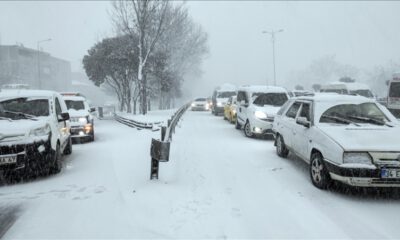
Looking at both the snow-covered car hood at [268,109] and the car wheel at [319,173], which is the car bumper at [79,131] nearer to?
the snow-covered car hood at [268,109]

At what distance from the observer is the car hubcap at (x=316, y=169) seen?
260 inches

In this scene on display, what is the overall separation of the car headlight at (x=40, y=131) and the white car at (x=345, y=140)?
513 cm

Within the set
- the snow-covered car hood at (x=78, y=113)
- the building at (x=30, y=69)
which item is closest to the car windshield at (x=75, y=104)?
the snow-covered car hood at (x=78, y=113)

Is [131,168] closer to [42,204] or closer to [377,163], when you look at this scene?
[42,204]

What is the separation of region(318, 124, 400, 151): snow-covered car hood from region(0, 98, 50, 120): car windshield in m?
5.98

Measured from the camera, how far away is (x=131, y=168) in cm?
838

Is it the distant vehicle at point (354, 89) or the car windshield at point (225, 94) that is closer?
the distant vehicle at point (354, 89)

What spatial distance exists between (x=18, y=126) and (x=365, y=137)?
20.8ft

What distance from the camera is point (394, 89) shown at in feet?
50.7

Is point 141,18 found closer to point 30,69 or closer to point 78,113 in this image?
point 78,113

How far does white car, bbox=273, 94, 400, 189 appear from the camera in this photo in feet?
19.1

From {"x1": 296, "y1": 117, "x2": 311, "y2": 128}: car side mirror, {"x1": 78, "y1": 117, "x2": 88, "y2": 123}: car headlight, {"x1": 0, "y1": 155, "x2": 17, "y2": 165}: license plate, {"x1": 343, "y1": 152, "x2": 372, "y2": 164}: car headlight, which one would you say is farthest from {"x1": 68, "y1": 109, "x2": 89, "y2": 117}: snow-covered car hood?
{"x1": 343, "y1": 152, "x2": 372, "y2": 164}: car headlight

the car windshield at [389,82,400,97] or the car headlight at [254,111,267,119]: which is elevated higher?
the car windshield at [389,82,400,97]

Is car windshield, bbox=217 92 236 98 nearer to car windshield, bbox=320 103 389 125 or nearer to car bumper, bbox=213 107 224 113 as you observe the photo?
car bumper, bbox=213 107 224 113
